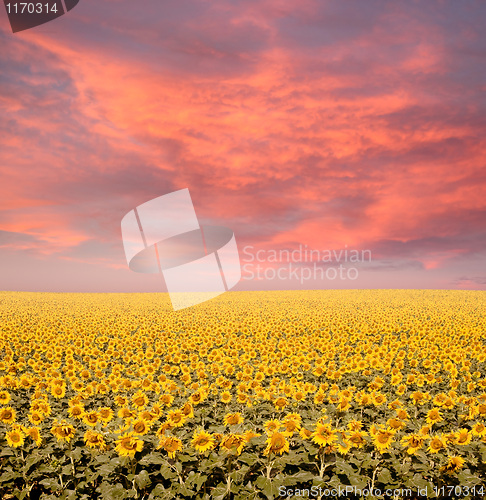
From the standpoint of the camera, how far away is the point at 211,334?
2080 cm

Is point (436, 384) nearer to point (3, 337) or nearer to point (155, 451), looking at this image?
point (155, 451)

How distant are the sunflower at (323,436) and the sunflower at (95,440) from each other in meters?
4.14

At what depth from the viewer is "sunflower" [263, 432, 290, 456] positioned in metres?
5.79

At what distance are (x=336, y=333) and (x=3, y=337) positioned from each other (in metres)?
19.9

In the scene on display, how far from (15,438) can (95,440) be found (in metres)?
1.79

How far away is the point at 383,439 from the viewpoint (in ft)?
21.4

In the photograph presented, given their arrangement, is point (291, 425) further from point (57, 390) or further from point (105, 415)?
point (57, 390)

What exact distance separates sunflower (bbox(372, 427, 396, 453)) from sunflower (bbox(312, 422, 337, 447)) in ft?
3.78

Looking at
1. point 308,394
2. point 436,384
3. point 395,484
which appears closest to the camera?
point 395,484

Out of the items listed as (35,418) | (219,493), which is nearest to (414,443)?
(219,493)

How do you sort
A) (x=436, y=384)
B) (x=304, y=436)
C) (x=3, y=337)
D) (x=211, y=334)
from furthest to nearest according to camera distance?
(x=211, y=334) < (x=3, y=337) < (x=436, y=384) < (x=304, y=436)

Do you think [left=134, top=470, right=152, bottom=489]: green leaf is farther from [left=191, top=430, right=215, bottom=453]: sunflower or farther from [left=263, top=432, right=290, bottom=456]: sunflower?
[left=263, top=432, right=290, bottom=456]: sunflower

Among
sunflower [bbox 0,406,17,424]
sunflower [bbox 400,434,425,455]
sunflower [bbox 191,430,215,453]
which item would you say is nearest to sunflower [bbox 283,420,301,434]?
sunflower [bbox 191,430,215,453]

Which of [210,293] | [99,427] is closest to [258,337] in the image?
[99,427]
